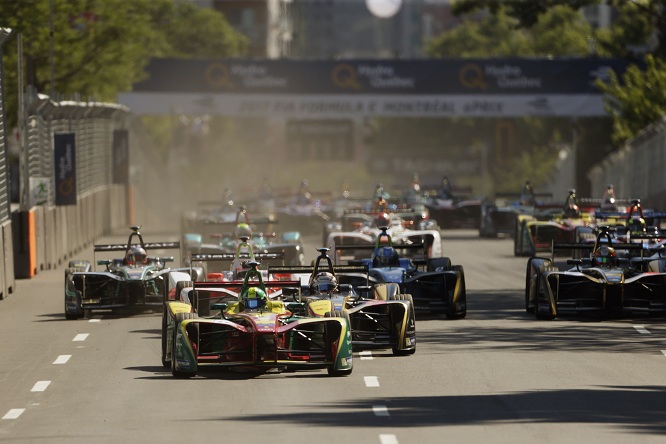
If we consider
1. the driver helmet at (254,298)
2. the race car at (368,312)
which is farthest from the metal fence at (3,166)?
the driver helmet at (254,298)

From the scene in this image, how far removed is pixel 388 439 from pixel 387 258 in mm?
12503

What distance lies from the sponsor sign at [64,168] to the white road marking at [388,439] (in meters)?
28.3

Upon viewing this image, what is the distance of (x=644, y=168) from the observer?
5747cm

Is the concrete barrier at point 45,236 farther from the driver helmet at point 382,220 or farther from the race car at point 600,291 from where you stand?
the race car at point 600,291

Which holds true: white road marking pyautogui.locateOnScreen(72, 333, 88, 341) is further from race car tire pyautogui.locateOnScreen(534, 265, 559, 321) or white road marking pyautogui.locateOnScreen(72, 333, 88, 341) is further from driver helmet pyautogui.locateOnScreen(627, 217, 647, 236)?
driver helmet pyautogui.locateOnScreen(627, 217, 647, 236)

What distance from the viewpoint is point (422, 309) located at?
25391mm

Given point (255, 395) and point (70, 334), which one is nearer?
point (255, 395)

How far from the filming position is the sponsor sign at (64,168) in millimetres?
41875

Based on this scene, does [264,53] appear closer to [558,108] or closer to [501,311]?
[558,108]

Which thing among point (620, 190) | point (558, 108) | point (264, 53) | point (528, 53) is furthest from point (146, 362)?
point (264, 53)

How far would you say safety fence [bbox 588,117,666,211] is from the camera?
5212cm

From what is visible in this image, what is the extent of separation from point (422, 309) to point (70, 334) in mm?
5128

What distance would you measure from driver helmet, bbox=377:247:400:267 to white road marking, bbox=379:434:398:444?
12279 millimetres

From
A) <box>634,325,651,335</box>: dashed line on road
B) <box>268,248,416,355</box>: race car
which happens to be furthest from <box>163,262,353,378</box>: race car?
<box>634,325,651,335</box>: dashed line on road
